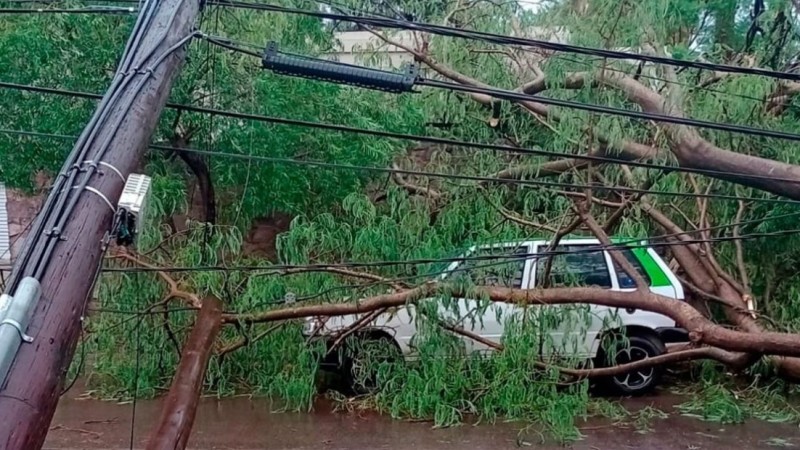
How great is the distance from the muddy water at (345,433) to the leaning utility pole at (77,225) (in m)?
4.03

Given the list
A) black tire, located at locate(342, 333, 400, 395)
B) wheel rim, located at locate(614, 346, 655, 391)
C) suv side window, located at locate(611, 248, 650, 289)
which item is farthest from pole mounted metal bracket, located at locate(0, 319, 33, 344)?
wheel rim, located at locate(614, 346, 655, 391)

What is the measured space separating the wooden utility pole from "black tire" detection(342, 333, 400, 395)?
1.77 meters

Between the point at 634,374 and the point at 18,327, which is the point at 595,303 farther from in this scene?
the point at 18,327

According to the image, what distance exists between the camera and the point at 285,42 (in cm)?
641

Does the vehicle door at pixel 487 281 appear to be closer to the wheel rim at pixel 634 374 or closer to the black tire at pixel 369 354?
the black tire at pixel 369 354

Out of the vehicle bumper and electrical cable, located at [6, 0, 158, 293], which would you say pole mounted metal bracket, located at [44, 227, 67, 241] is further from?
the vehicle bumper

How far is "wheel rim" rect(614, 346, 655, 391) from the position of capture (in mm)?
6812

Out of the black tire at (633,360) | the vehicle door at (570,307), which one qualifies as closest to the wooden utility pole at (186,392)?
the vehicle door at (570,307)

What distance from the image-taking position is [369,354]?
6469 millimetres

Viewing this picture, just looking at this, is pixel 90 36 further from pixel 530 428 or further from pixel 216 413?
pixel 530 428

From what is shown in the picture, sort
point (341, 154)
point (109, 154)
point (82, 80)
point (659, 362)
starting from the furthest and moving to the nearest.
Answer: point (341, 154) < point (659, 362) < point (82, 80) < point (109, 154)

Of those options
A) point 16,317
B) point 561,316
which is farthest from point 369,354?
point 16,317

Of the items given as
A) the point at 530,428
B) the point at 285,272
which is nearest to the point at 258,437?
the point at 285,272

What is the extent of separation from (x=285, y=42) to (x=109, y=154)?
4.39 meters
